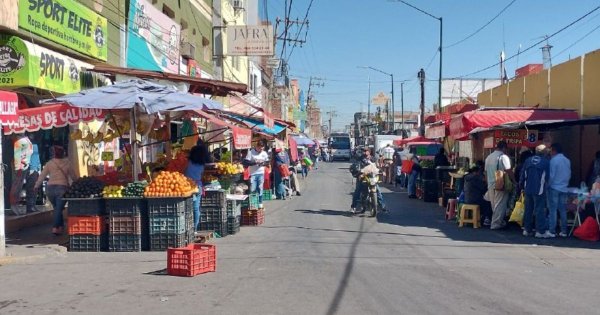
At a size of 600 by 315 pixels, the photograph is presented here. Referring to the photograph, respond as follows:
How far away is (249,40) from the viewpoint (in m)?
28.1

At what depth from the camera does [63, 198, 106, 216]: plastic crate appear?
10133mm

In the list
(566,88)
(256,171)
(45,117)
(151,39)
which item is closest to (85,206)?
(45,117)

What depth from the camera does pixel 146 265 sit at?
29.8 ft

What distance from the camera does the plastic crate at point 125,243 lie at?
1019cm

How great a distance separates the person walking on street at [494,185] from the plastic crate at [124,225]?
7704 mm

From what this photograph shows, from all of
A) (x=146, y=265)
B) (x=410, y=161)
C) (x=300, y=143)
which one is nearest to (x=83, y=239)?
(x=146, y=265)

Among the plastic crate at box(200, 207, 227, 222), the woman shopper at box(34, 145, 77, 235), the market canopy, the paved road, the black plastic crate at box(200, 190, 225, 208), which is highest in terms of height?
the market canopy

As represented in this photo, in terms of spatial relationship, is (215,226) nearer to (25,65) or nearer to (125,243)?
(125,243)

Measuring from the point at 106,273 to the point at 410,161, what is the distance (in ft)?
53.8

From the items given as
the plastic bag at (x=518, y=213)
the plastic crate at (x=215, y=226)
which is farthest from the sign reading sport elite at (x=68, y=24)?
the plastic bag at (x=518, y=213)

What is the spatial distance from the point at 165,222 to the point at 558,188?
7.48m

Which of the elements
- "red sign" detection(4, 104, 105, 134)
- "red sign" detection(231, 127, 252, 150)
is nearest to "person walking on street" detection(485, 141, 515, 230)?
"red sign" detection(231, 127, 252, 150)

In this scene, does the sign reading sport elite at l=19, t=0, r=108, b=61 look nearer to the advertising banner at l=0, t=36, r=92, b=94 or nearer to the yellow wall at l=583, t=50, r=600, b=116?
the advertising banner at l=0, t=36, r=92, b=94

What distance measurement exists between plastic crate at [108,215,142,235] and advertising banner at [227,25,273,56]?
18177mm
